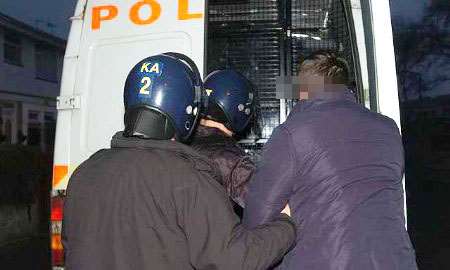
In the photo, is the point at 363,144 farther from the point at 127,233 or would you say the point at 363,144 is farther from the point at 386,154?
the point at 127,233

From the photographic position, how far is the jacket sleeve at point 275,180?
2.22 m

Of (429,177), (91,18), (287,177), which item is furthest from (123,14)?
(429,177)

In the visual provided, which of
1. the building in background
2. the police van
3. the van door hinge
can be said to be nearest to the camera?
the police van

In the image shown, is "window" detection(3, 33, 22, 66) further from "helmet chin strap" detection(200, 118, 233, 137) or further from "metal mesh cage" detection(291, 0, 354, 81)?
"helmet chin strap" detection(200, 118, 233, 137)

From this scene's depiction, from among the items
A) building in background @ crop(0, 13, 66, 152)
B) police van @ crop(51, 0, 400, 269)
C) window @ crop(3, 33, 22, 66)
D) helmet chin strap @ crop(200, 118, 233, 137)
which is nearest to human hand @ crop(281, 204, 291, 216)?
Result: helmet chin strap @ crop(200, 118, 233, 137)

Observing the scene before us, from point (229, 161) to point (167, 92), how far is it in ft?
2.65

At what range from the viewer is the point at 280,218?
2.22m

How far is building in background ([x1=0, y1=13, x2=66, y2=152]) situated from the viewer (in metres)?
28.9

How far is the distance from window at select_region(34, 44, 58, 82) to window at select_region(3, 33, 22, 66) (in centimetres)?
153

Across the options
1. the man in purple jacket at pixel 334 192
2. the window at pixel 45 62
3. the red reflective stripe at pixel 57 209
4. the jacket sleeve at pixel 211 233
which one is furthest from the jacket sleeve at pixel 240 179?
the window at pixel 45 62

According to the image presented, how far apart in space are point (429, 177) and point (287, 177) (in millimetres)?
24289

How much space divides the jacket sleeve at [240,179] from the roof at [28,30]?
95.9ft

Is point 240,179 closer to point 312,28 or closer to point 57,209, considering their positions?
point 57,209

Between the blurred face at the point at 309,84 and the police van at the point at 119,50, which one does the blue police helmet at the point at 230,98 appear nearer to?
the police van at the point at 119,50
